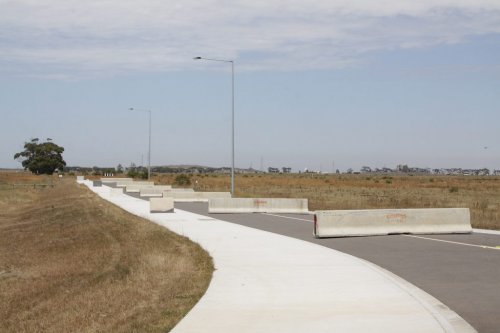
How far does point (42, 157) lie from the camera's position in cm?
16975

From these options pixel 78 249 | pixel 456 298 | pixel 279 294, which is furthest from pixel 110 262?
pixel 456 298

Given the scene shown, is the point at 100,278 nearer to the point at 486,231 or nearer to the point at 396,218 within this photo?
the point at 396,218

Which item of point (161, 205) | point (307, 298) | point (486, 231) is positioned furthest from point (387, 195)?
point (307, 298)

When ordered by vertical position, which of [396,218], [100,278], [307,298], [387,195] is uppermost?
[396,218]

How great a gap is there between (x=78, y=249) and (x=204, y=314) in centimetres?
1303

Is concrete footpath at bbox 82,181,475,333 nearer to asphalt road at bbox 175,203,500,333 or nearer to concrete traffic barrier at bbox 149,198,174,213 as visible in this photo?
asphalt road at bbox 175,203,500,333

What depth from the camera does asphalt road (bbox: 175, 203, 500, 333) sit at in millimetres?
9551

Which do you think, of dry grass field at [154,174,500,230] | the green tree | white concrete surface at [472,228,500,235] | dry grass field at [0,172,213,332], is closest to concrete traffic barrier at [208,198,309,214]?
dry grass field at [154,174,500,230]

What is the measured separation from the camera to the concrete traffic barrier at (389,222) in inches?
759

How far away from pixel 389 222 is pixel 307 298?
36.4 ft

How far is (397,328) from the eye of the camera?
7895mm

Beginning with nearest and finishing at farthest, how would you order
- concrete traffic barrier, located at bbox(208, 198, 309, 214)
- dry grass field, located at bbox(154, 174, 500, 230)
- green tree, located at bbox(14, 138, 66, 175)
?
concrete traffic barrier, located at bbox(208, 198, 309, 214) → dry grass field, located at bbox(154, 174, 500, 230) → green tree, located at bbox(14, 138, 66, 175)

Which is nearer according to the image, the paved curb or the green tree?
the paved curb

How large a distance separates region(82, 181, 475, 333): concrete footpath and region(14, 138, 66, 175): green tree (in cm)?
16140
